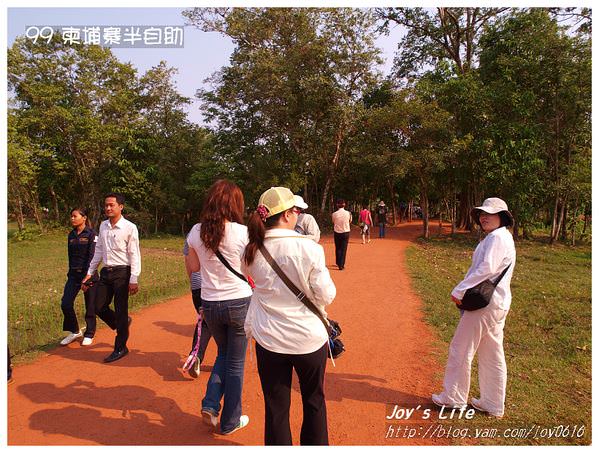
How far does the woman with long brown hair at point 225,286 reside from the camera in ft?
10.5

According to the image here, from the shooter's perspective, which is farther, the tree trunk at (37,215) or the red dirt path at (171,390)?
the tree trunk at (37,215)

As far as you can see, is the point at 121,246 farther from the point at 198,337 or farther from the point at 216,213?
the point at 216,213

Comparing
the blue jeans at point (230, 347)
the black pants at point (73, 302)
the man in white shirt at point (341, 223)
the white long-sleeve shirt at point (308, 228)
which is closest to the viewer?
the blue jeans at point (230, 347)

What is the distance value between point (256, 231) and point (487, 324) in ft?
7.32

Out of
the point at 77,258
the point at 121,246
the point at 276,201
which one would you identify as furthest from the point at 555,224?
the point at 276,201

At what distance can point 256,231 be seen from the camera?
259 centimetres

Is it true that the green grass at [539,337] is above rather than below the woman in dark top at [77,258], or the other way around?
below

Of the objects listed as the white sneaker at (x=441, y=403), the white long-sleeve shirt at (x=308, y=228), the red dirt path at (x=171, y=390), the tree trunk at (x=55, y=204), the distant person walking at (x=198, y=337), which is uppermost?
the tree trunk at (x=55, y=204)

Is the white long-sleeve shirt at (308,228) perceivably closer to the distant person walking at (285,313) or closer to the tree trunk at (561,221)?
the distant person walking at (285,313)

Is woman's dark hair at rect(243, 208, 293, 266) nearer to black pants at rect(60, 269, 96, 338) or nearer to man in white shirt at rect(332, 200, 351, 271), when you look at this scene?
black pants at rect(60, 269, 96, 338)

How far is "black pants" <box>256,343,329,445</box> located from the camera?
8.75 feet

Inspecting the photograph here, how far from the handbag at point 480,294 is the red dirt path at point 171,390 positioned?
45.4 inches

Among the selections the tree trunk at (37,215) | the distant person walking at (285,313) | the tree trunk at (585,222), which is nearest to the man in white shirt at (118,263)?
the distant person walking at (285,313)

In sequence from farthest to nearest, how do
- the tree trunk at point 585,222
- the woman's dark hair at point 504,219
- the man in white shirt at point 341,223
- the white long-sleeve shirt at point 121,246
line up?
1. the tree trunk at point 585,222
2. the man in white shirt at point 341,223
3. the white long-sleeve shirt at point 121,246
4. the woman's dark hair at point 504,219
